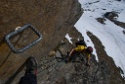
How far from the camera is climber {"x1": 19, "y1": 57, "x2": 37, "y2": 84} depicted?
5.23 m

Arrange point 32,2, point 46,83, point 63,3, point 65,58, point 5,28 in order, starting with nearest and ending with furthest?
point 5,28, point 32,2, point 63,3, point 46,83, point 65,58

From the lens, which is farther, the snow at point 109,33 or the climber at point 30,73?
the snow at point 109,33

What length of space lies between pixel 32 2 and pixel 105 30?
17.4 meters

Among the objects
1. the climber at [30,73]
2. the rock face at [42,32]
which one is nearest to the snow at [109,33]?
the rock face at [42,32]

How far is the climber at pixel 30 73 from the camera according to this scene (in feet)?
17.2

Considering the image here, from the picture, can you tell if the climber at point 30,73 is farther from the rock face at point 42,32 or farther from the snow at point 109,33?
the snow at point 109,33

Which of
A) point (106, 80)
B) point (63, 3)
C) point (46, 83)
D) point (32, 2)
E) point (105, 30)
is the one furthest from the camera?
point (105, 30)

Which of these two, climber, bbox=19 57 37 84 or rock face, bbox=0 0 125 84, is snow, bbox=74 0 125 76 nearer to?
rock face, bbox=0 0 125 84

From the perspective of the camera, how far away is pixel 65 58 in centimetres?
1183

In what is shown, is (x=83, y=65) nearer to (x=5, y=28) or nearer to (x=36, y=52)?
(x=36, y=52)

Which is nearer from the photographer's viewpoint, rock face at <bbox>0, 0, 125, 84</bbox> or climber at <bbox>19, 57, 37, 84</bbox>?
rock face at <bbox>0, 0, 125, 84</bbox>

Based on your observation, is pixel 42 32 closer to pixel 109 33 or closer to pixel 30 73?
pixel 30 73

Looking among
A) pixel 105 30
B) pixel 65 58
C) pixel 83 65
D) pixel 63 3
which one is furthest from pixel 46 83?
pixel 105 30

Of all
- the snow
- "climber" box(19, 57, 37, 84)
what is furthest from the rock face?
the snow
